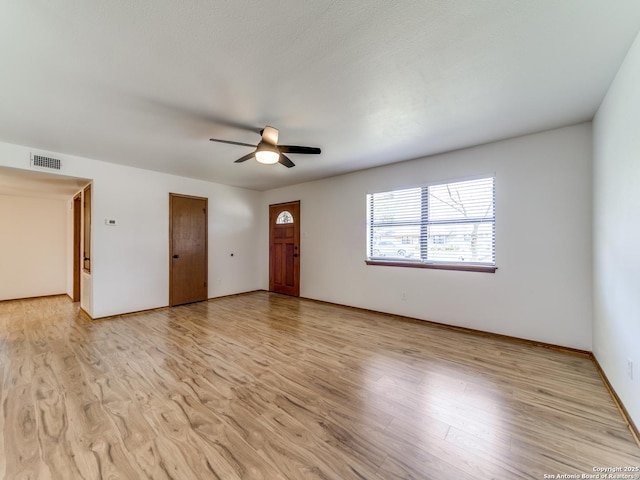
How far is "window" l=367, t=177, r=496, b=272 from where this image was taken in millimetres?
3492

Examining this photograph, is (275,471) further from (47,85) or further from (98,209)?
(98,209)

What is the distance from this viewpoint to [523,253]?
10.4ft

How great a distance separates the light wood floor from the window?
1.15 metres

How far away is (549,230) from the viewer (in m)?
3.03

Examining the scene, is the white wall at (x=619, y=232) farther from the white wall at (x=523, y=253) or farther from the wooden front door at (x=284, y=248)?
the wooden front door at (x=284, y=248)

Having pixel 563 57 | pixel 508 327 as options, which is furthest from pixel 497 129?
pixel 508 327

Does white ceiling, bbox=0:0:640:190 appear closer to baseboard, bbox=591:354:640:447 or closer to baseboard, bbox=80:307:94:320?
baseboard, bbox=591:354:640:447

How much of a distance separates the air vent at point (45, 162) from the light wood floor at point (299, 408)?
93.4 inches

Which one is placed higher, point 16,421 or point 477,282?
point 477,282

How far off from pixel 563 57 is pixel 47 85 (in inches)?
160

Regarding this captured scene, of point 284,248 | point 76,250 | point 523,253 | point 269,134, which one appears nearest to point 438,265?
point 523,253

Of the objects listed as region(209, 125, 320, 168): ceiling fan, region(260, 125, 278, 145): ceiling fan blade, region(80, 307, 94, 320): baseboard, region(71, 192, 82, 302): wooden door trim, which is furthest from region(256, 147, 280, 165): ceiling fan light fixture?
region(71, 192, 82, 302): wooden door trim

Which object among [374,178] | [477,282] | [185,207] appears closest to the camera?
[477,282]

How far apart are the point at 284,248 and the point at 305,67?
180 inches
